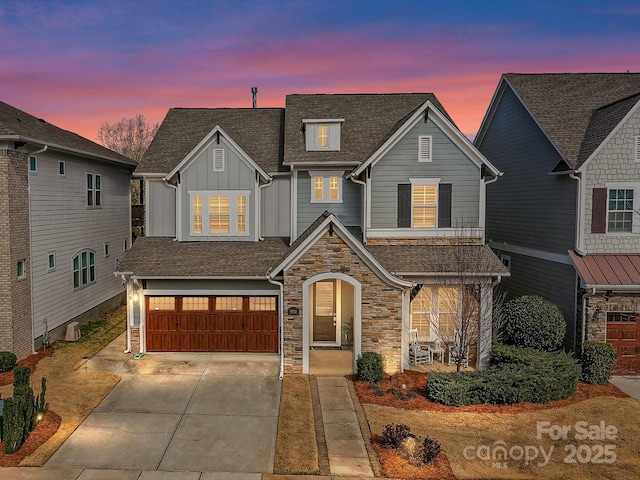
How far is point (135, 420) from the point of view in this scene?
1247 centimetres

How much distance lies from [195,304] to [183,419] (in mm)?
5997

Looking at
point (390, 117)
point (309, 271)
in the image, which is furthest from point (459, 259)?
point (390, 117)

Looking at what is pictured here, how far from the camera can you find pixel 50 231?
1866 cm

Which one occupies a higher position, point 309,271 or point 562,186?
point 562,186

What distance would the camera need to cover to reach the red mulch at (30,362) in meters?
14.9

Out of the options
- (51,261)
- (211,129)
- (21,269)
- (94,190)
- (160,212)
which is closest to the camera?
(21,269)

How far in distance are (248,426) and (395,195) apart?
970 centimetres

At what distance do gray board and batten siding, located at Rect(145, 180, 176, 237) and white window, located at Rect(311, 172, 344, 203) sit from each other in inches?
238

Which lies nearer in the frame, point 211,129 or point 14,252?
point 14,252

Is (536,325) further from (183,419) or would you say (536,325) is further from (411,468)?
(183,419)

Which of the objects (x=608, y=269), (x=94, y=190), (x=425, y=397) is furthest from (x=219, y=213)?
(x=608, y=269)

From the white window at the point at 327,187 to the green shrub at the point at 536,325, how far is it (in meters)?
7.93

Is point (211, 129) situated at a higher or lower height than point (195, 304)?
higher

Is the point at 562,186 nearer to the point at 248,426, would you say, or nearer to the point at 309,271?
the point at 309,271
